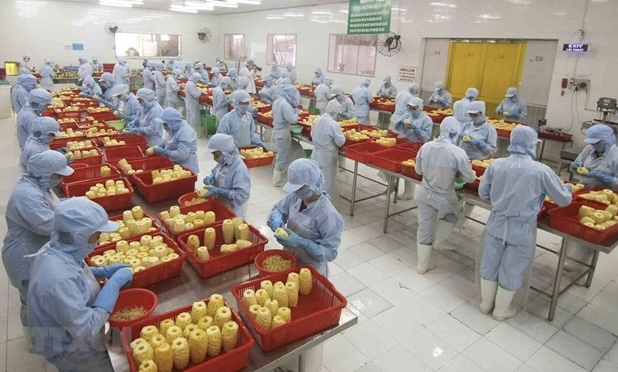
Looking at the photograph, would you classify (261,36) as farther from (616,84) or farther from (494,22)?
(616,84)

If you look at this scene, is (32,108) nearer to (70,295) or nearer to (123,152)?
(123,152)

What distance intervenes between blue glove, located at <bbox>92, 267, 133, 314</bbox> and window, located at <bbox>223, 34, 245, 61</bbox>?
16539 millimetres

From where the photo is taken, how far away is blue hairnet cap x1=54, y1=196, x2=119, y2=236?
1.82 metres

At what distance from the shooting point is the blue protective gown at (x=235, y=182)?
3605 mm

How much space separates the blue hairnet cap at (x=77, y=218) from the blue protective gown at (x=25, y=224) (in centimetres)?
89

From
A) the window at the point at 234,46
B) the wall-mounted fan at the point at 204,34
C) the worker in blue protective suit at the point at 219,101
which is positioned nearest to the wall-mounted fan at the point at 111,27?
the wall-mounted fan at the point at 204,34

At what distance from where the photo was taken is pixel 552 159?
8172 mm

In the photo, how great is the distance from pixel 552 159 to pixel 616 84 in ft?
5.65

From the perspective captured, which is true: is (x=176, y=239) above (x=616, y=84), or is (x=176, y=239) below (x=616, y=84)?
below

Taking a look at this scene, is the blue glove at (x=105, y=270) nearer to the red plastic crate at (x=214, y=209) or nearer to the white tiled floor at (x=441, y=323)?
the red plastic crate at (x=214, y=209)

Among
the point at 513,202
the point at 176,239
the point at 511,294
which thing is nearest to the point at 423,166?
the point at 513,202

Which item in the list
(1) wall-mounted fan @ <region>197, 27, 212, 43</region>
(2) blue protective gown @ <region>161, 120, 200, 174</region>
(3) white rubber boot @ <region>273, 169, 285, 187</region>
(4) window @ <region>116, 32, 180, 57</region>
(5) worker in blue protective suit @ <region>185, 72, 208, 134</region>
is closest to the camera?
(2) blue protective gown @ <region>161, 120, 200, 174</region>

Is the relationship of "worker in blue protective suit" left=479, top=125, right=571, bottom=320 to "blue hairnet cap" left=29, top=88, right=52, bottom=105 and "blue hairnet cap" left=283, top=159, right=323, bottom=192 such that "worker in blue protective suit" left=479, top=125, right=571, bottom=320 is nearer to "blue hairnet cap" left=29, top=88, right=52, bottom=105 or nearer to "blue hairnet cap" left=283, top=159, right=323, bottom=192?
"blue hairnet cap" left=283, top=159, right=323, bottom=192

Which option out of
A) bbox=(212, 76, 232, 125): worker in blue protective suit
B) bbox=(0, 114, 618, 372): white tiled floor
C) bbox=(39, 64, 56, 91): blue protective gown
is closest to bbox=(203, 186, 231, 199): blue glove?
bbox=(0, 114, 618, 372): white tiled floor
